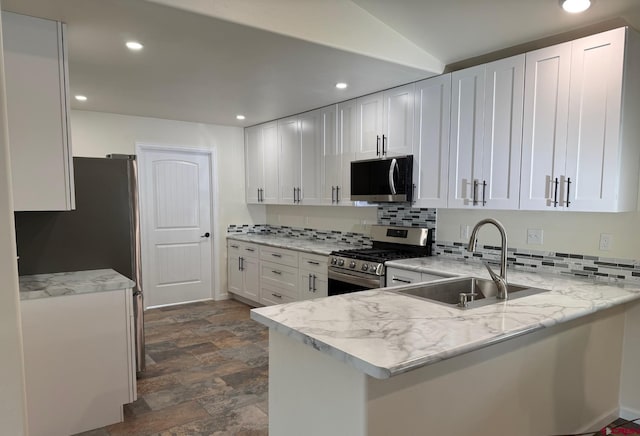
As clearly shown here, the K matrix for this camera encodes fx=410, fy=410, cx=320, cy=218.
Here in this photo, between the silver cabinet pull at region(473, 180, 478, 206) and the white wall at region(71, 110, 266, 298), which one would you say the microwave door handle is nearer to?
the silver cabinet pull at region(473, 180, 478, 206)

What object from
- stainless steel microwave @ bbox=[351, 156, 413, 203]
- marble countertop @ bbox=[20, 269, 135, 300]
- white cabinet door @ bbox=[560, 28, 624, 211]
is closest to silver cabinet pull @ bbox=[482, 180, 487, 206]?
white cabinet door @ bbox=[560, 28, 624, 211]

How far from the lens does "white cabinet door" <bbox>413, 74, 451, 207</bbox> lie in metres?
3.21

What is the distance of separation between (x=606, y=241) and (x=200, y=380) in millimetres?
3045

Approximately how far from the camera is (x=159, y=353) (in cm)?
373

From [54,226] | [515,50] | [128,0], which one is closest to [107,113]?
[54,226]

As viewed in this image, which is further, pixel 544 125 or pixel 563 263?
pixel 563 263

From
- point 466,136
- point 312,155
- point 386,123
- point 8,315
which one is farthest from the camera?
point 312,155

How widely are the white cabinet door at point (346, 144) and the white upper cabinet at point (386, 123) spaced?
6 centimetres

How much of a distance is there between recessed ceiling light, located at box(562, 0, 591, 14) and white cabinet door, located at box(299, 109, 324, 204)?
8.14 ft

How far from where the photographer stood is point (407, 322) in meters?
1.64

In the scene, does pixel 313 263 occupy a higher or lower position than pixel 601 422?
higher

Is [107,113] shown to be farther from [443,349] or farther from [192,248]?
[443,349]

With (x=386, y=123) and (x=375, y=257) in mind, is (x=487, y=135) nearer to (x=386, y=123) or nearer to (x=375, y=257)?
(x=386, y=123)

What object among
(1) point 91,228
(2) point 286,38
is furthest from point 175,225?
(2) point 286,38
